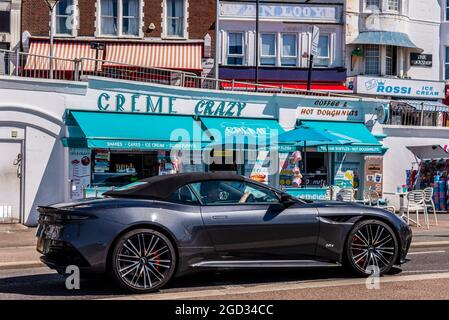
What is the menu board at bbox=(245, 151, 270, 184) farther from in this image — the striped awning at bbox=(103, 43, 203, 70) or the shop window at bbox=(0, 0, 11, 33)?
the shop window at bbox=(0, 0, 11, 33)

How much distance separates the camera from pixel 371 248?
903 cm

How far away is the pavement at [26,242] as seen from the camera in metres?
11.1

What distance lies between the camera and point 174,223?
27.0 ft

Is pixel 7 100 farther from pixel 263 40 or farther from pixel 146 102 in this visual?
pixel 263 40

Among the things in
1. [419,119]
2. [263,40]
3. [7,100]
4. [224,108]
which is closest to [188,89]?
[224,108]

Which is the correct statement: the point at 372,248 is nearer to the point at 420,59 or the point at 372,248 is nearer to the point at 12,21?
the point at 12,21

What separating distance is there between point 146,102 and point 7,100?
12.4 feet

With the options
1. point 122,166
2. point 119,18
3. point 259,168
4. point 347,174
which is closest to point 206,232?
point 122,166

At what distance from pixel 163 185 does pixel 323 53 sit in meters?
25.6

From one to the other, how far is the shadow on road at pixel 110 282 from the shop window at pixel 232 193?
884mm

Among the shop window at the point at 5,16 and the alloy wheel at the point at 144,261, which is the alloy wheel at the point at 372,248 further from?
the shop window at the point at 5,16

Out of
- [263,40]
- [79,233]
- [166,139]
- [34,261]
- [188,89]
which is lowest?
[34,261]

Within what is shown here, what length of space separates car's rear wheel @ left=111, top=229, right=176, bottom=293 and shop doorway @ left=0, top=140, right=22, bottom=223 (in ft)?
33.3

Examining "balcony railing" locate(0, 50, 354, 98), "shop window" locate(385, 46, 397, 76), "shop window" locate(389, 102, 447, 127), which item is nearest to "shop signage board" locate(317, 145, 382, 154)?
"shop window" locate(389, 102, 447, 127)
